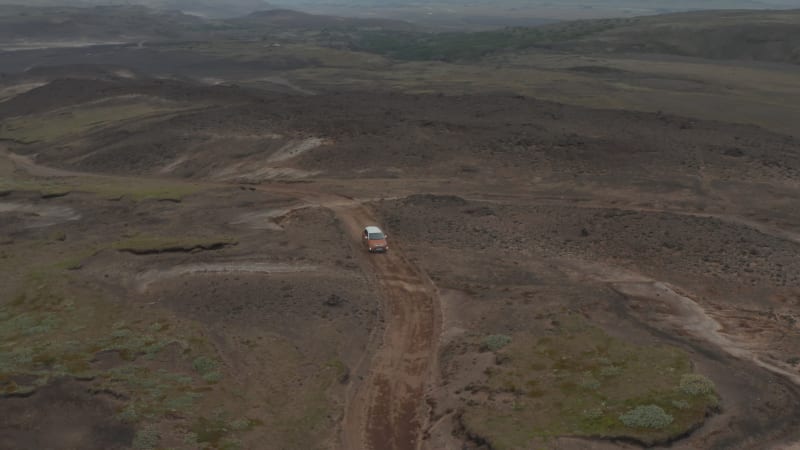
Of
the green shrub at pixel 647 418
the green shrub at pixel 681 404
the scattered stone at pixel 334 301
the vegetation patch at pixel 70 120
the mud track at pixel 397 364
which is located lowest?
the mud track at pixel 397 364

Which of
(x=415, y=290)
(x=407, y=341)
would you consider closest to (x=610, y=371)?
(x=407, y=341)

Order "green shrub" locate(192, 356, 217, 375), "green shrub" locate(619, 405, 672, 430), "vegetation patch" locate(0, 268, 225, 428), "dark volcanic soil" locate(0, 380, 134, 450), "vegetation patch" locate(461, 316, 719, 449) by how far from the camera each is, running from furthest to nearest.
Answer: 1. "green shrub" locate(192, 356, 217, 375)
2. "vegetation patch" locate(0, 268, 225, 428)
3. "vegetation patch" locate(461, 316, 719, 449)
4. "green shrub" locate(619, 405, 672, 430)
5. "dark volcanic soil" locate(0, 380, 134, 450)

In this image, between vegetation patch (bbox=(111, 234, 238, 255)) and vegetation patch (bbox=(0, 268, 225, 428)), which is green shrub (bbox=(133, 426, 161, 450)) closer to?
vegetation patch (bbox=(0, 268, 225, 428))

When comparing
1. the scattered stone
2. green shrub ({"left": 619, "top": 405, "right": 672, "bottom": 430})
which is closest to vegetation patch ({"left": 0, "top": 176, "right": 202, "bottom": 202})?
the scattered stone

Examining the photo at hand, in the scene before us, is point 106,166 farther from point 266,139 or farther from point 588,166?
point 588,166

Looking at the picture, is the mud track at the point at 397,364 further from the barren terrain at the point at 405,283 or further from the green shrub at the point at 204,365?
the green shrub at the point at 204,365

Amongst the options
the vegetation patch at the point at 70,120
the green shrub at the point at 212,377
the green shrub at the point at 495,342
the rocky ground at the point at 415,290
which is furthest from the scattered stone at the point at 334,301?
the vegetation patch at the point at 70,120
